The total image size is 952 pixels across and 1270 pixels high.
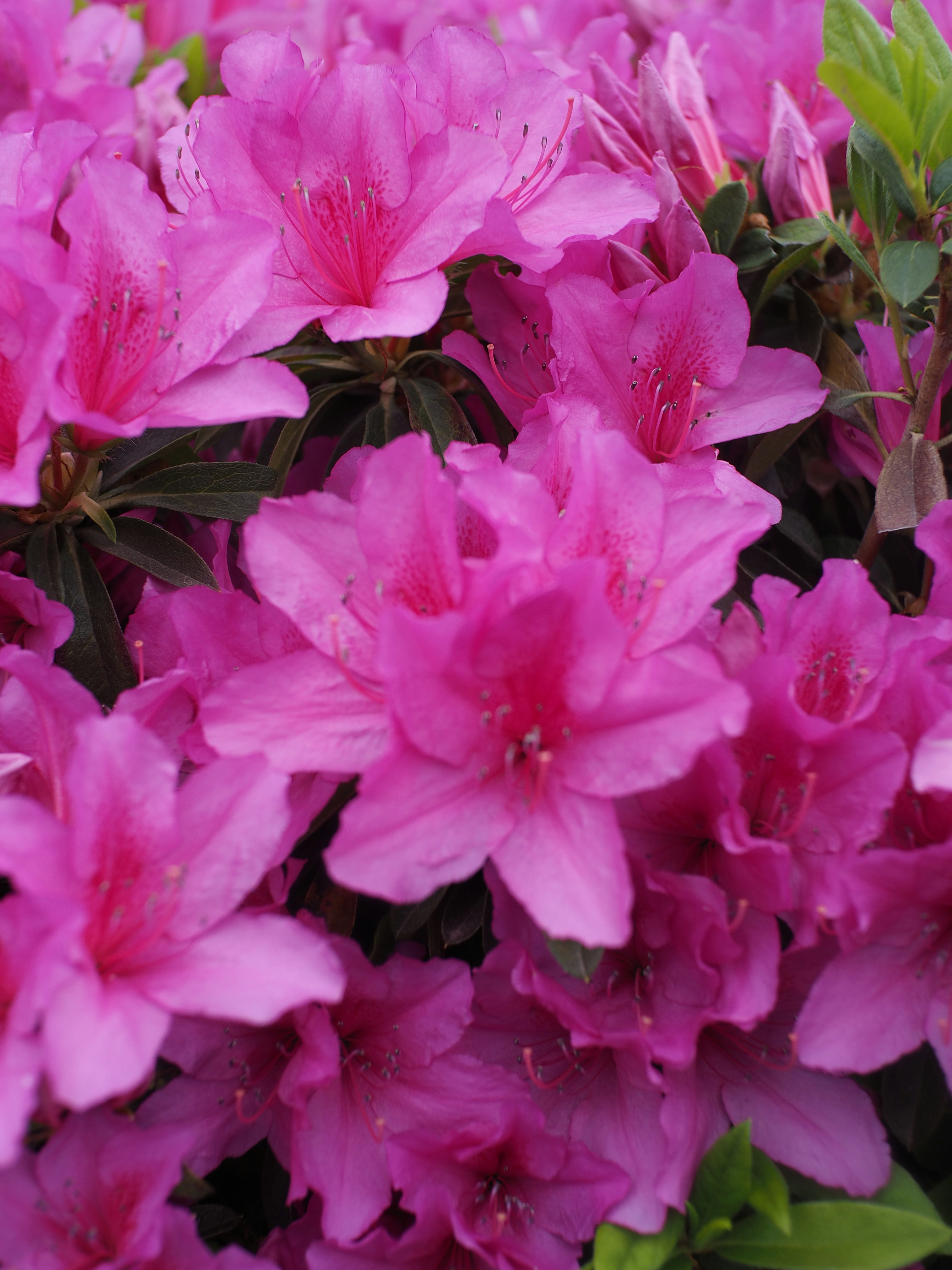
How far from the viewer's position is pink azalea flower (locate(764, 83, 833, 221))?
1.42 meters

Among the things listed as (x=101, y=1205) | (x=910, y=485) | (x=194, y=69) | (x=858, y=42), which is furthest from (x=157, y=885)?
(x=194, y=69)

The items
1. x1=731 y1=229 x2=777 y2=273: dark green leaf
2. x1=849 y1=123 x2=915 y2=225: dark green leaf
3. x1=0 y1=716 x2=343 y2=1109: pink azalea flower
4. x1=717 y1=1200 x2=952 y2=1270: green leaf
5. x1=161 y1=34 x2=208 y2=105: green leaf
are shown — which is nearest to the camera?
x1=0 y1=716 x2=343 y2=1109: pink azalea flower

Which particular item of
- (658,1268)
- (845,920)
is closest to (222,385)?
(845,920)

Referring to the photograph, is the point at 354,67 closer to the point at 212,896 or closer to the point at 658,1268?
the point at 212,896

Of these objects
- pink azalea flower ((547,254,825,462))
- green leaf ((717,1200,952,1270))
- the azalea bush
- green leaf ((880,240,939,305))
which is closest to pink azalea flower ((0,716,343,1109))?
the azalea bush

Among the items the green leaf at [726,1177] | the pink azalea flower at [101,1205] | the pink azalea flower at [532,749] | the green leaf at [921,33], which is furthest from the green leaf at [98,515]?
the green leaf at [921,33]

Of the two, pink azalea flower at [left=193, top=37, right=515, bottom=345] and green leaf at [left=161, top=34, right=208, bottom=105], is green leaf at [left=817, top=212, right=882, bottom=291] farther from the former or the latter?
green leaf at [left=161, top=34, right=208, bottom=105]

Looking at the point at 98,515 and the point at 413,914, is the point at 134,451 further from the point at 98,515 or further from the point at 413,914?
the point at 413,914

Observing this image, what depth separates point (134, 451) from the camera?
1286 mm

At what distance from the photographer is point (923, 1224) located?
3.14 feet

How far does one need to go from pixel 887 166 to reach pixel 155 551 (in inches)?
34.9

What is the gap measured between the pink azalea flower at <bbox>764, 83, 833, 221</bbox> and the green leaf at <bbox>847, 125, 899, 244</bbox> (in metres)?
0.13

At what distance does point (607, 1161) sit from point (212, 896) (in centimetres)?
46

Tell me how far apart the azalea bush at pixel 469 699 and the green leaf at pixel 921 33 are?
1 centimetres
